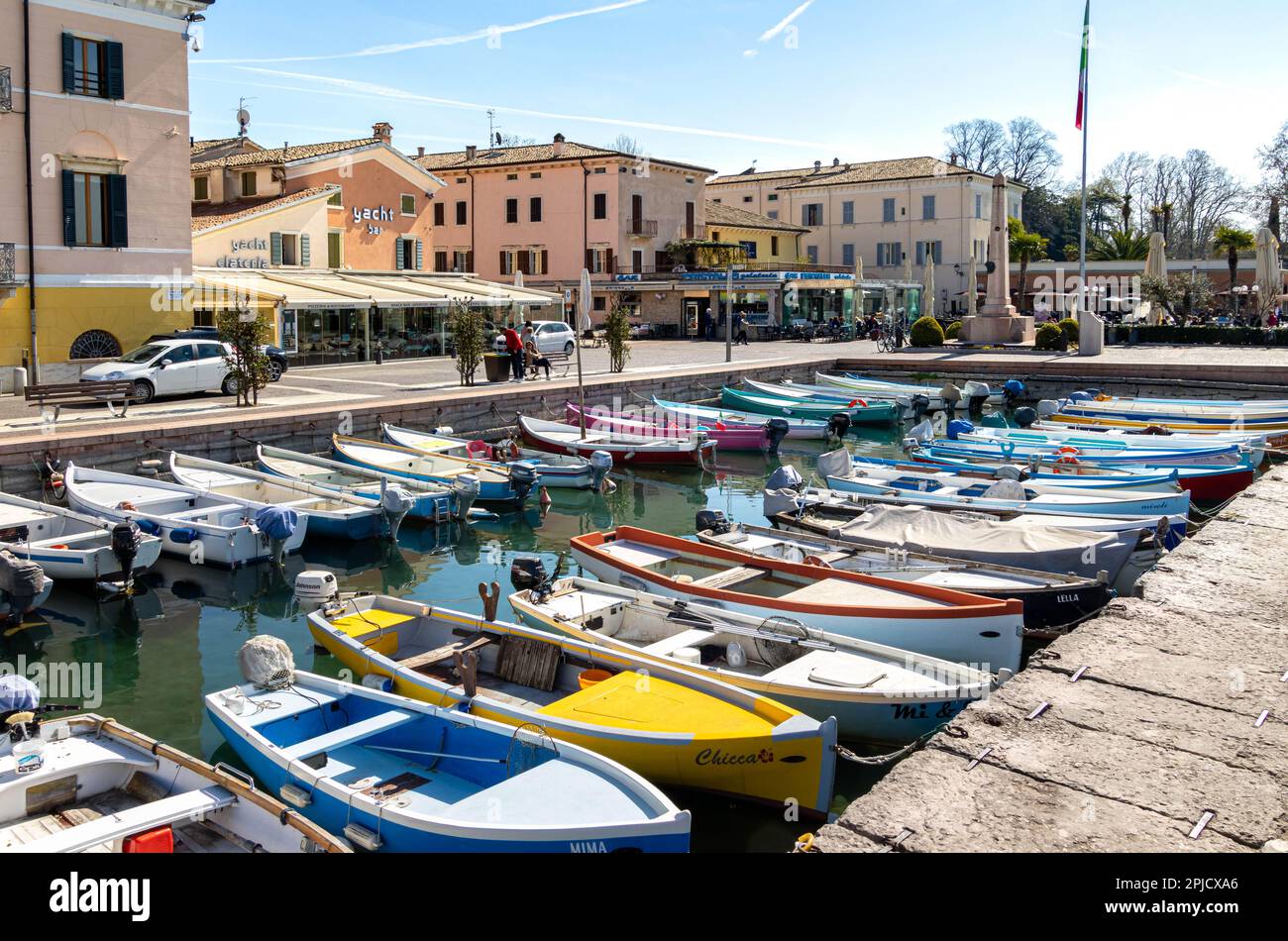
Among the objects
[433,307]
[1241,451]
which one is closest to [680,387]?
[433,307]

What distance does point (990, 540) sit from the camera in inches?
515

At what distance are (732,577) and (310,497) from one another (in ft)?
26.7

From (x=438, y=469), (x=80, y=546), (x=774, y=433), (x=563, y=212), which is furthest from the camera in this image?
Answer: (x=563, y=212)

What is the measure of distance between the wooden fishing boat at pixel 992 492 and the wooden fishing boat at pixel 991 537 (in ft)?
2.25

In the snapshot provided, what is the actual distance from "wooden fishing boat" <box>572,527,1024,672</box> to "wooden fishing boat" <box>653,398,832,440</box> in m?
13.5

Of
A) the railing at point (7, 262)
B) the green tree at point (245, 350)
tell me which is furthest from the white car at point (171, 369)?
the railing at point (7, 262)

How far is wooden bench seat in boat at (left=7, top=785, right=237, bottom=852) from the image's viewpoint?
20.2ft

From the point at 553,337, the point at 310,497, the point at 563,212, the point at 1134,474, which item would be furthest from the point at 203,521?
the point at 563,212

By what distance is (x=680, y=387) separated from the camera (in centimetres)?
3095

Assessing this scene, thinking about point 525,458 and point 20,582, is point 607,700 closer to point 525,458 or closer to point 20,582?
point 20,582

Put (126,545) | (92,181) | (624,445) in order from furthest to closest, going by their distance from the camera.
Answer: (92,181), (624,445), (126,545)

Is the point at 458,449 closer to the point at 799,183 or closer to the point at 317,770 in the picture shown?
the point at 317,770

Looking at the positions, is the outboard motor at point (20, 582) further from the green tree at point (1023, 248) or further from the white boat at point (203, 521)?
the green tree at point (1023, 248)

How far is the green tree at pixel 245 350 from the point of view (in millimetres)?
22453
